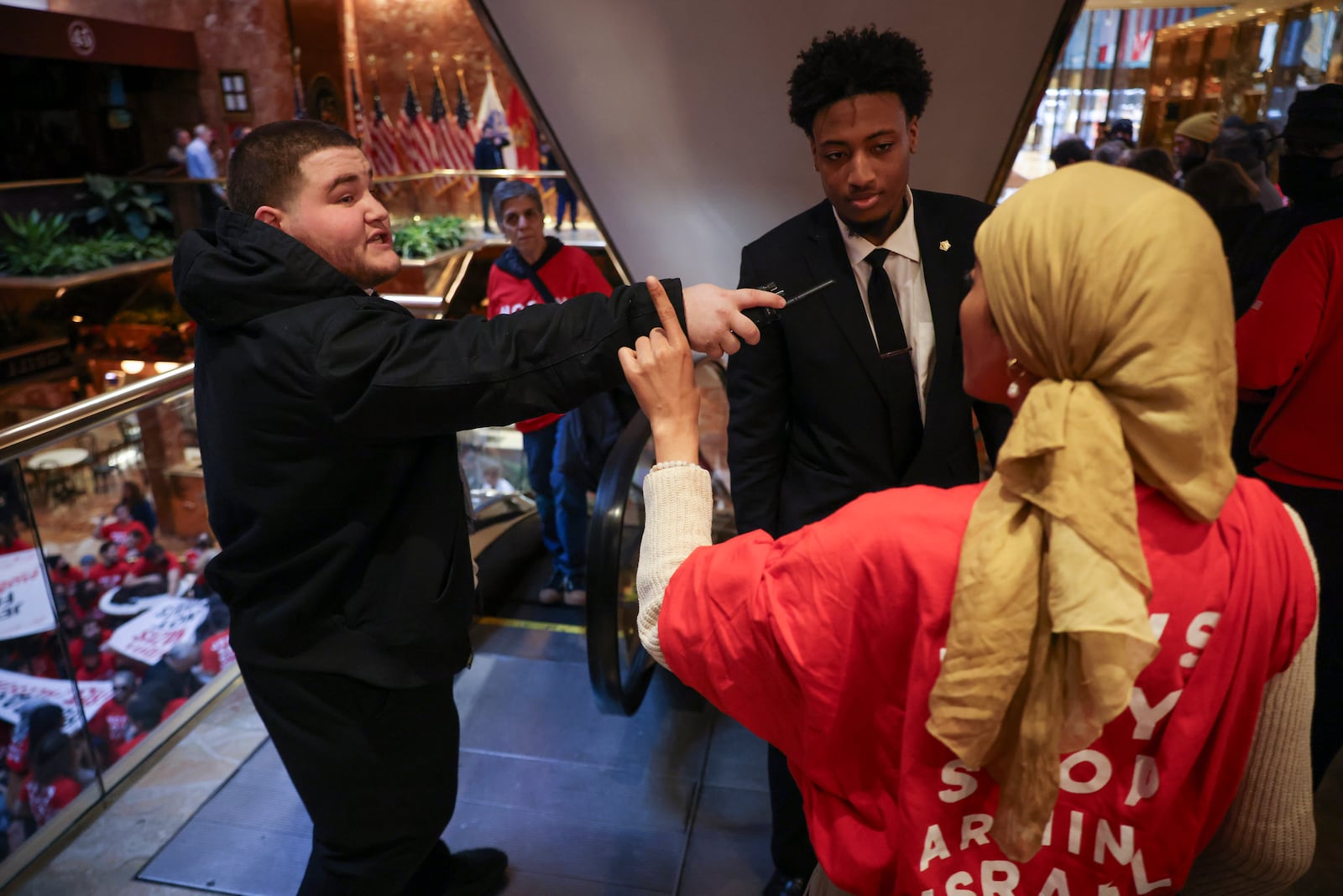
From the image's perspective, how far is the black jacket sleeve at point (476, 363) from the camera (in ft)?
4.43

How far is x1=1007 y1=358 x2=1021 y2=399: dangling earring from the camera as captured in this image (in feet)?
3.18

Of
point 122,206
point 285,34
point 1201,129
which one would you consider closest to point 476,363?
point 1201,129

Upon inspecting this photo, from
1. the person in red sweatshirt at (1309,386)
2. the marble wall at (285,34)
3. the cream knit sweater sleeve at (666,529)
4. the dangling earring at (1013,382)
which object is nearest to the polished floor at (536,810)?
the person in red sweatshirt at (1309,386)

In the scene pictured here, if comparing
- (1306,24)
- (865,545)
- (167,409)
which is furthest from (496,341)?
(1306,24)

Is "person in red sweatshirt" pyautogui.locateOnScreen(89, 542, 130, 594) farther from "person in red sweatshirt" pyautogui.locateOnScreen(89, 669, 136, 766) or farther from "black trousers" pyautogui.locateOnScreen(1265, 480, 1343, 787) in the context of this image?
"black trousers" pyautogui.locateOnScreen(1265, 480, 1343, 787)

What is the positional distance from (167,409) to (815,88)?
2.33 metres

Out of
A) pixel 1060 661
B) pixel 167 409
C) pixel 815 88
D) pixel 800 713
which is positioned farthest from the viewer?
pixel 167 409

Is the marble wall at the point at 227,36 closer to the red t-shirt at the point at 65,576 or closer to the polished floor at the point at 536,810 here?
the red t-shirt at the point at 65,576

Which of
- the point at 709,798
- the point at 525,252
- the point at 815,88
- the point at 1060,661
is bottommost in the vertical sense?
the point at 709,798

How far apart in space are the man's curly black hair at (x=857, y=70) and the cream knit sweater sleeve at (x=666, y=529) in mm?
960

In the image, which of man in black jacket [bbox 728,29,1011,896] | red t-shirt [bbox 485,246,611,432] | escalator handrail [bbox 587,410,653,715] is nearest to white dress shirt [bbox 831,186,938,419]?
man in black jacket [bbox 728,29,1011,896]

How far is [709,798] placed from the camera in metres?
2.51

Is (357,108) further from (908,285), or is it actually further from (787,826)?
(787,826)

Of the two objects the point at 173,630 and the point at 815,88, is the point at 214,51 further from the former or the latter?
the point at 815,88
